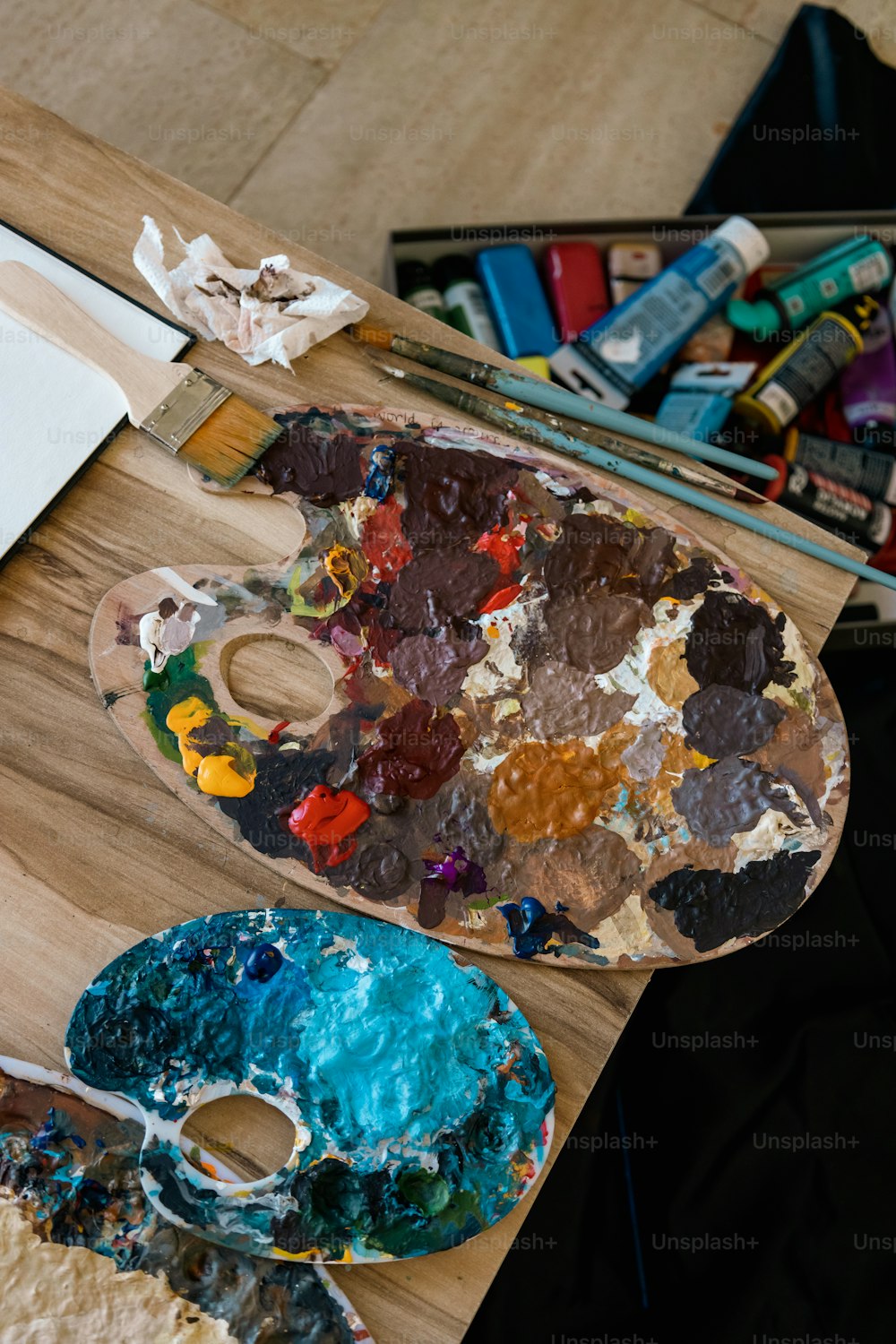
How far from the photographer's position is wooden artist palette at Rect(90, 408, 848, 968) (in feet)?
3.10

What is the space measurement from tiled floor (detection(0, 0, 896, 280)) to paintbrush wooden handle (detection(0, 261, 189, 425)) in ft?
3.68

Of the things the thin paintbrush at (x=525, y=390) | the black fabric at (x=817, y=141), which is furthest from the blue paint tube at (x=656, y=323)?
the thin paintbrush at (x=525, y=390)

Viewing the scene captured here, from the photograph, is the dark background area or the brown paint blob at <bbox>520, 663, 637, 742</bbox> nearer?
the brown paint blob at <bbox>520, 663, 637, 742</bbox>

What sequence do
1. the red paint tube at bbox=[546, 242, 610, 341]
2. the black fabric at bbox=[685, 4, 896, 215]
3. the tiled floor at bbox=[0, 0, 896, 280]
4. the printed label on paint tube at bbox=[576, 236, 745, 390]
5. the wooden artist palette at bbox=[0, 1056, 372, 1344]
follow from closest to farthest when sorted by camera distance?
the wooden artist palette at bbox=[0, 1056, 372, 1344] < the printed label on paint tube at bbox=[576, 236, 745, 390] < the red paint tube at bbox=[546, 242, 610, 341] < the black fabric at bbox=[685, 4, 896, 215] < the tiled floor at bbox=[0, 0, 896, 280]

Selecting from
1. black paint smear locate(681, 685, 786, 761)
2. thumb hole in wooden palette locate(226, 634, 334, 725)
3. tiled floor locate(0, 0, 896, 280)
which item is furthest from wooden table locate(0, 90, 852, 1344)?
tiled floor locate(0, 0, 896, 280)

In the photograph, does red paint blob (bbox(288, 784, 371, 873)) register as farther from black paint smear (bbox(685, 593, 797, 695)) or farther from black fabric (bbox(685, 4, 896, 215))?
black fabric (bbox(685, 4, 896, 215))

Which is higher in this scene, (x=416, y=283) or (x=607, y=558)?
(x=607, y=558)

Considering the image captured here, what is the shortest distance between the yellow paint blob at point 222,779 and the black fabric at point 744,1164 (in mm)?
689

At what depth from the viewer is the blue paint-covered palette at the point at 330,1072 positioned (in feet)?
2.82

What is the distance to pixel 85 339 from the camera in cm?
103

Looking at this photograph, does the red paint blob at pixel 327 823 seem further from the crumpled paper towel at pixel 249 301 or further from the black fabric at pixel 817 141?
the black fabric at pixel 817 141

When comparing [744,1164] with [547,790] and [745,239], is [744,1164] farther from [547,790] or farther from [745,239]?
[745,239]

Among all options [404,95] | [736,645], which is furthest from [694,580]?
[404,95]

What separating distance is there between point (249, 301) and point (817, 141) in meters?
1.33
